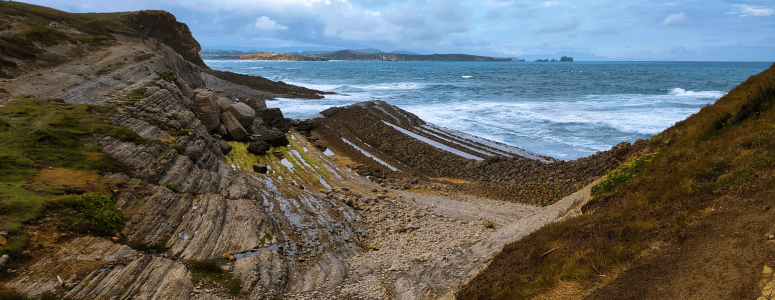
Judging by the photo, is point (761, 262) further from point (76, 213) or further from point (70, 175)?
point (70, 175)

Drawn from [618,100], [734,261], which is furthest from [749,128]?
[618,100]

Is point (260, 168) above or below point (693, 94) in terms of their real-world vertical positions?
below

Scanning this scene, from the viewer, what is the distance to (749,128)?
10.5 metres

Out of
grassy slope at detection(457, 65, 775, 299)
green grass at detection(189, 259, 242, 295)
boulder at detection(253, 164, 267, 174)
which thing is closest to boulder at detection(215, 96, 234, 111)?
boulder at detection(253, 164, 267, 174)

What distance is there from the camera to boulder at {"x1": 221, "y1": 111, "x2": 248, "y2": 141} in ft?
93.2

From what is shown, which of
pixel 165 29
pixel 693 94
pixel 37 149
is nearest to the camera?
pixel 37 149

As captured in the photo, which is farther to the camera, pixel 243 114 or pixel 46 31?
pixel 243 114

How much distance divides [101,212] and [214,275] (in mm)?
A: 4232

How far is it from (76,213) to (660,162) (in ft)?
58.2

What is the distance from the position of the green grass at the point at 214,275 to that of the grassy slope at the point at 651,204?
6.41 metres

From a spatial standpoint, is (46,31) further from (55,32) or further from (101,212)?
(101,212)

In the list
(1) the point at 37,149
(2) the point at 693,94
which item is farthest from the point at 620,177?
(2) the point at 693,94

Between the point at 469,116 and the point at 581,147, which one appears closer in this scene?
the point at 581,147

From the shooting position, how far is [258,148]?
1063 inches
